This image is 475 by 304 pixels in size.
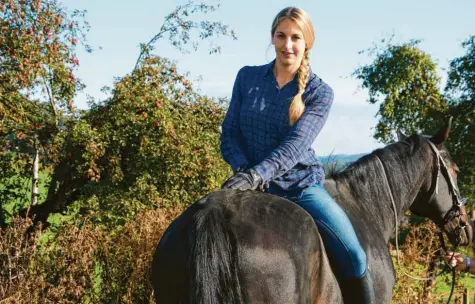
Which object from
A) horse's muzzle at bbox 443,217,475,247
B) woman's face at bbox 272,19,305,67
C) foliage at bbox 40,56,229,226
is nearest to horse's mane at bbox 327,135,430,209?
horse's muzzle at bbox 443,217,475,247

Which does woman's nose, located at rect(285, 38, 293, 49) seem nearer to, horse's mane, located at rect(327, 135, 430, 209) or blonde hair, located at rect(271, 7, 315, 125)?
blonde hair, located at rect(271, 7, 315, 125)

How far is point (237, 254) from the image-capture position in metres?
2.58

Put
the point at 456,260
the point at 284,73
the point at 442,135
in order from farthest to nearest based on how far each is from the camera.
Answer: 1. the point at 456,260
2. the point at 442,135
3. the point at 284,73

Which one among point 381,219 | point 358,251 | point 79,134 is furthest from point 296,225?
point 79,134

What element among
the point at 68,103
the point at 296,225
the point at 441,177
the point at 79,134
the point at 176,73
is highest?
the point at 176,73

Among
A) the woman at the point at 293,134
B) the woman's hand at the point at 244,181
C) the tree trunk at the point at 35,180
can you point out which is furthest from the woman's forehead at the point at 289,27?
the tree trunk at the point at 35,180

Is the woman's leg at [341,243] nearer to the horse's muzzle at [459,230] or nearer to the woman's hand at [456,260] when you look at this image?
the horse's muzzle at [459,230]

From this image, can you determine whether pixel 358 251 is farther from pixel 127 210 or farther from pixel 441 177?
pixel 127 210

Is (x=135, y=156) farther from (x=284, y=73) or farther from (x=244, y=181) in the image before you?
(x=244, y=181)

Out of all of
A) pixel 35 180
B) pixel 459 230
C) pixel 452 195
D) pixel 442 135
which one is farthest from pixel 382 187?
pixel 35 180

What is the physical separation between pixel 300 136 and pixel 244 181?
44 cm

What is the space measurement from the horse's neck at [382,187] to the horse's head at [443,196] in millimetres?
236

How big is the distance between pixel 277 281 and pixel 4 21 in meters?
6.64

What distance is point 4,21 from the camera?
7.93 m
